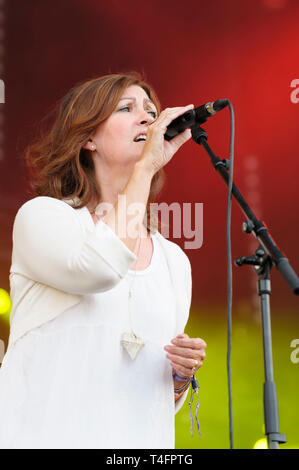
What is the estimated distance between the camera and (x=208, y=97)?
3430 mm

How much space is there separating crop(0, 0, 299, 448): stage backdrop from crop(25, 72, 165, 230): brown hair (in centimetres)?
162

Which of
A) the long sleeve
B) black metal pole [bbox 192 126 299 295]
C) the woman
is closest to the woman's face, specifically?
the woman

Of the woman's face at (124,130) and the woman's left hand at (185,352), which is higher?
the woman's face at (124,130)

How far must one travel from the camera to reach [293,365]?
325 cm

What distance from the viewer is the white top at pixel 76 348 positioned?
127 centimetres

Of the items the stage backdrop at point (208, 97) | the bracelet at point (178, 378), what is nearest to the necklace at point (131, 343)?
the bracelet at point (178, 378)

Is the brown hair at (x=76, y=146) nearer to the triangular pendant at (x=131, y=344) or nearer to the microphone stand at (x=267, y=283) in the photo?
the triangular pendant at (x=131, y=344)

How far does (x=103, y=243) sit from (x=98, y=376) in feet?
0.98

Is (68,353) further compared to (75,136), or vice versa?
(75,136)

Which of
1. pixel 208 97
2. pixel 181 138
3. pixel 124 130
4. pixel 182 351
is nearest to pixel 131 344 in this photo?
pixel 182 351
